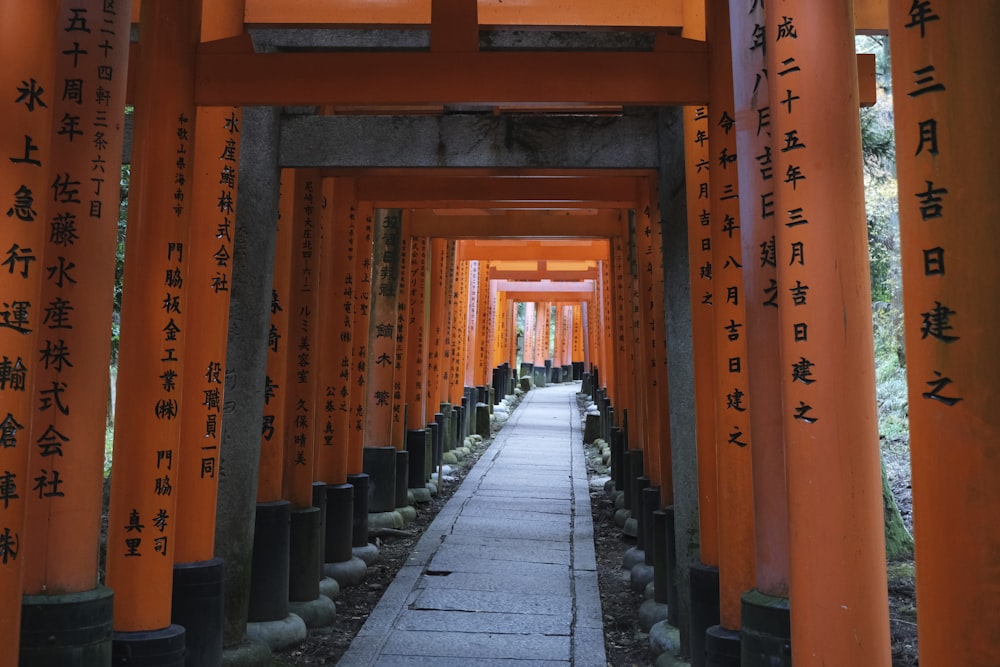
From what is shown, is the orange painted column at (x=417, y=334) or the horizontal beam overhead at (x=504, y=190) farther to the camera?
the orange painted column at (x=417, y=334)

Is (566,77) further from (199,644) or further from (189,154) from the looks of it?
(199,644)

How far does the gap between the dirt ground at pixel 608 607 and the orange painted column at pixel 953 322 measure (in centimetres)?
339

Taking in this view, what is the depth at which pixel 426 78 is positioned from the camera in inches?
157

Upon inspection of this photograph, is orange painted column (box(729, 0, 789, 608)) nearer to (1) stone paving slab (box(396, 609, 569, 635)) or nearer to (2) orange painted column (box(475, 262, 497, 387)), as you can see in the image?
(1) stone paving slab (box(396, 609, 569, 635))

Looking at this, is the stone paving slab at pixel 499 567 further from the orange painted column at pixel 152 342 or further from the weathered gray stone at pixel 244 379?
the orange painted column at pixel 152 342

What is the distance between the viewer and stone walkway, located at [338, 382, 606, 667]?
5.16 m

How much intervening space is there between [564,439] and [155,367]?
1323 cm

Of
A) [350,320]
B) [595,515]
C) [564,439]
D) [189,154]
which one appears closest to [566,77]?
[189,154]

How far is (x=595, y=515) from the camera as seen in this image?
32.8ft

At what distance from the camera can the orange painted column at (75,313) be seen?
3.07 meters

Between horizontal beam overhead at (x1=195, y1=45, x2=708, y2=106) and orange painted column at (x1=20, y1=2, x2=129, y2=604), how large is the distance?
26.7 inches

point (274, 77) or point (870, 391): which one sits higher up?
point (274, 77)

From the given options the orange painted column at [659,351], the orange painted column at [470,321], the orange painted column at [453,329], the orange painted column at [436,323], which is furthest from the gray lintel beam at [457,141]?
the orange painted column at [470,321]

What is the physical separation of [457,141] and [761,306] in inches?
120
